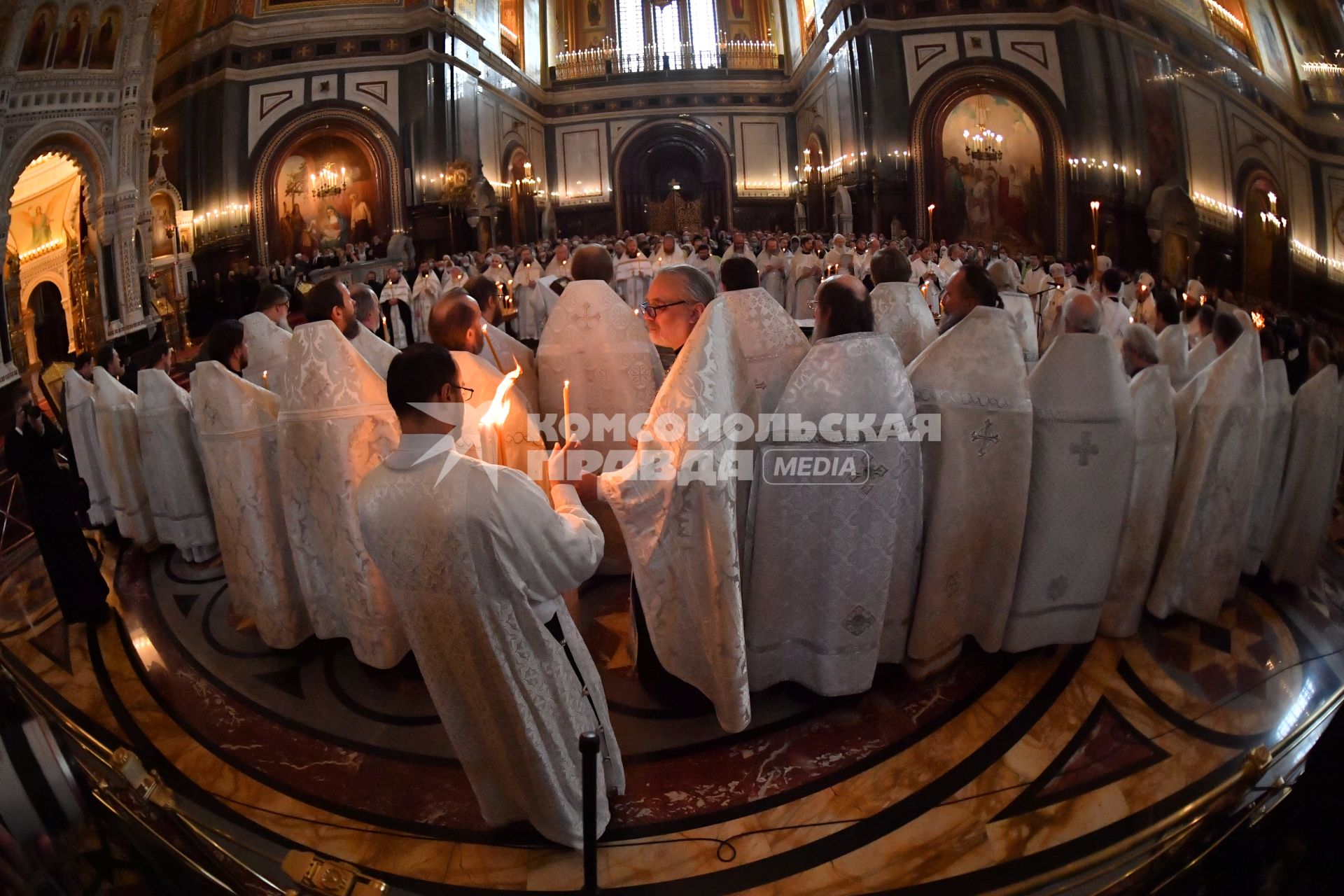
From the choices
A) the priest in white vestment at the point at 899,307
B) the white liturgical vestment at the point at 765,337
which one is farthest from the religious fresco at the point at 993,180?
the white liturgical vestment at the point at 765,337

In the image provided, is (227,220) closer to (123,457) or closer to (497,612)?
(123,457)

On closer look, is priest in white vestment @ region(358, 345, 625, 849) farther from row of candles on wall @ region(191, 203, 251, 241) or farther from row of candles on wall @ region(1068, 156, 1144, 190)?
row of candles on wall @ region(191, 203, 251, 241)

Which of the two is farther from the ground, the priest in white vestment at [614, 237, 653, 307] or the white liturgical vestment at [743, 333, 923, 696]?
the priest in white vestment at [614, 237, 653, 307]

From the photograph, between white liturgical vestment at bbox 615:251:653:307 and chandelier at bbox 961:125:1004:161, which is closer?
white liturgical vestment at bbox 615:251:653:307

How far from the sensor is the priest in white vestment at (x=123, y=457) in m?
5.40

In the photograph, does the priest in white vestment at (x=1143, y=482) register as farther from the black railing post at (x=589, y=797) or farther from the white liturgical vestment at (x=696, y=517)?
the black railing post at (x=589, y=797)

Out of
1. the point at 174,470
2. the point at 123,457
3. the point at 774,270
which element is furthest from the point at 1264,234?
the point at 774,270

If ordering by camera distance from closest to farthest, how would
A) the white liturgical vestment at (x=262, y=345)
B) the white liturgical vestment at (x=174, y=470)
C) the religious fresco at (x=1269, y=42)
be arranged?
1. the religious fresco at (x=1269, y=42)
2. the white liturgical vestment at (x=262, y=345)
3. the white liturgical vestment at (x=174, y=470)

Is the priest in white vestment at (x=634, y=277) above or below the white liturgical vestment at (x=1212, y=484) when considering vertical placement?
above

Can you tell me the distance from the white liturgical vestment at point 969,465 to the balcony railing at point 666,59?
26.3 meters

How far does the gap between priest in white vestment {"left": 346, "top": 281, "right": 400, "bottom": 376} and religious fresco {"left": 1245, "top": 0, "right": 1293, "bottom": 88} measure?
3954mm

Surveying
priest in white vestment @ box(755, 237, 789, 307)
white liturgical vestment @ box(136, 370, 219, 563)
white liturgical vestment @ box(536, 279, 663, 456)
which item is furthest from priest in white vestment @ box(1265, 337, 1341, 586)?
priest in white vestment @ box(755, 237, 789, 307)

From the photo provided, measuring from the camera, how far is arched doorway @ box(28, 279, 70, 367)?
3314 mm

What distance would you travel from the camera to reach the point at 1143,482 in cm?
340
